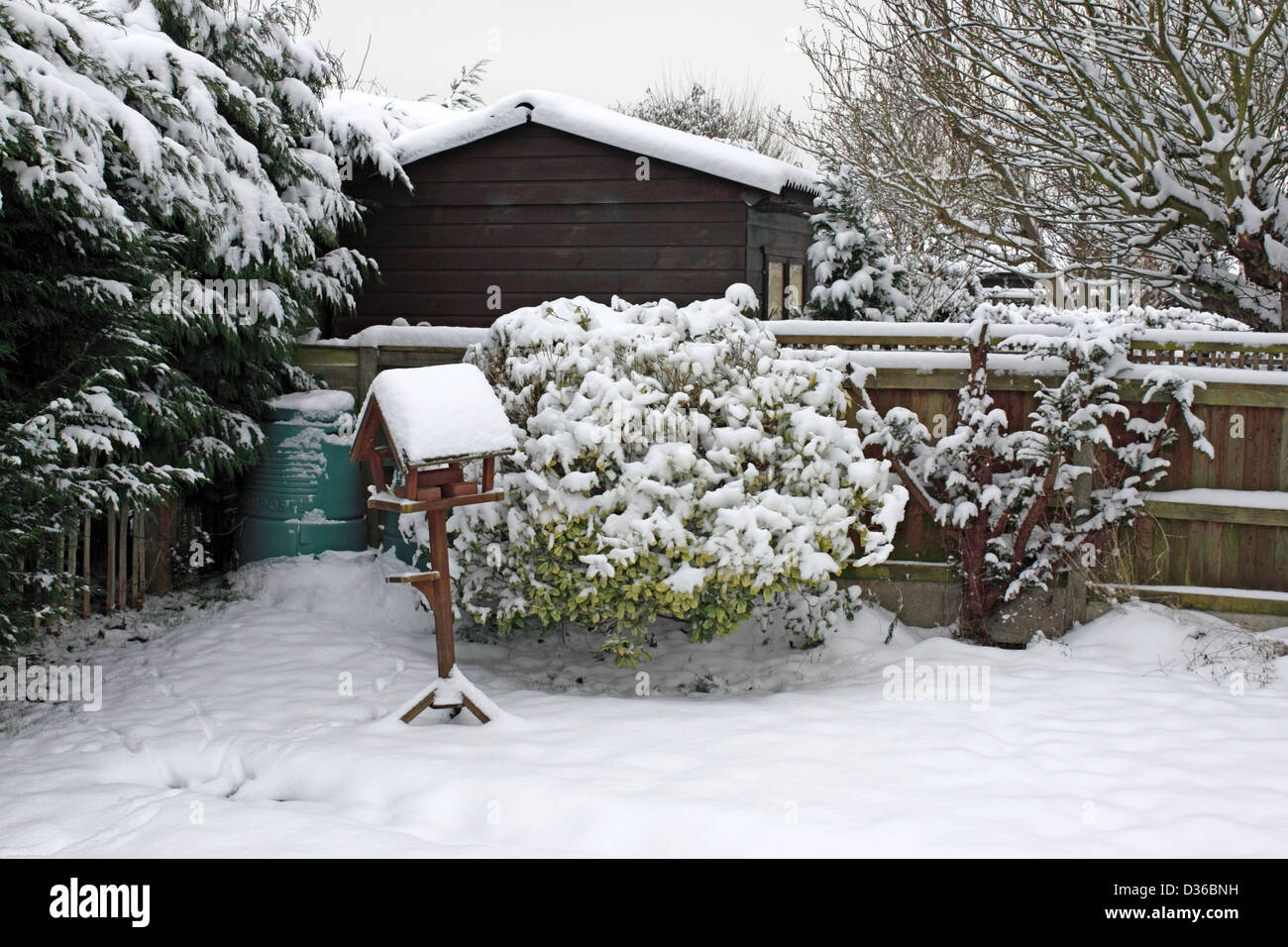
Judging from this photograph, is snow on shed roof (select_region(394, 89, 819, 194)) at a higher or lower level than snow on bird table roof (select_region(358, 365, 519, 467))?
higher

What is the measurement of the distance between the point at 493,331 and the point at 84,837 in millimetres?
3383

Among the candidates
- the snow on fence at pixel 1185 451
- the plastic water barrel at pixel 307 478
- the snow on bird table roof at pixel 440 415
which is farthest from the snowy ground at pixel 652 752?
the snow on bird table roof at pixel 440 415

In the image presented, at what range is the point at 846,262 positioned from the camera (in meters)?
12.7

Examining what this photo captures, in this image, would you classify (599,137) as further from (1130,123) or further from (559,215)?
(1130,123)

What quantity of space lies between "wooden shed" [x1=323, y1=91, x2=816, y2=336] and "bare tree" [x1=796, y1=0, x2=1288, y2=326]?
4.30ft

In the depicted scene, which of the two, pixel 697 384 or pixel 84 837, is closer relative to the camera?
pixel 84 837

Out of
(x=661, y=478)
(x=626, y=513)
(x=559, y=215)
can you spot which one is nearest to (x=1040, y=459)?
(x=661, y=478)

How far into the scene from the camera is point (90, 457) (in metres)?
6.36

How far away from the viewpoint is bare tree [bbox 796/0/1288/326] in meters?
7.48

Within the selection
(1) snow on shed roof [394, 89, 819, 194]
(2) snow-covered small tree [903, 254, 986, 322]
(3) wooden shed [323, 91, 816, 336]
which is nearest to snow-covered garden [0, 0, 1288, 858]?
(1) snow on shed roof [394, 89, 819, 194]

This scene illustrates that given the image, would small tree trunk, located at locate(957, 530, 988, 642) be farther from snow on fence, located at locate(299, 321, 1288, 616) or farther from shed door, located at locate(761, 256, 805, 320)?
shed door, located at locate(761, 256, 805, 320)

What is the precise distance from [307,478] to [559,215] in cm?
378
